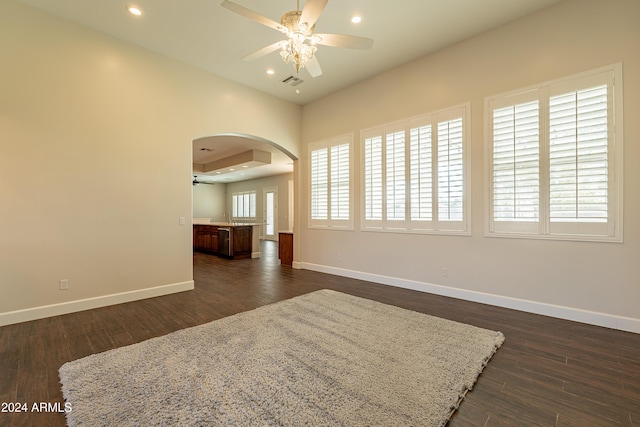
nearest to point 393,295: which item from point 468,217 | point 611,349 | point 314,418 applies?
point 468,217

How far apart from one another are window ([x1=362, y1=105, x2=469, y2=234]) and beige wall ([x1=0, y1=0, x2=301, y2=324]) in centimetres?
299

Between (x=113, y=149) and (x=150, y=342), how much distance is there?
2.77m

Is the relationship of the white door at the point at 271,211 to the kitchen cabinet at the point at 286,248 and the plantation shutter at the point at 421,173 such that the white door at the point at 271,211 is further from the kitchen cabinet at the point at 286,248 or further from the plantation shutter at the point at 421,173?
the plantation shutter at the point at 421,173

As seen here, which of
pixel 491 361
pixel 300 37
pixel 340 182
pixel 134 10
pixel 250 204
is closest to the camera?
pixel 491 361

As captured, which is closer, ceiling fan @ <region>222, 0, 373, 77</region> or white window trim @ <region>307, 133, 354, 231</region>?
ceiling fan @ <region>222, 0, 373, 77</region>

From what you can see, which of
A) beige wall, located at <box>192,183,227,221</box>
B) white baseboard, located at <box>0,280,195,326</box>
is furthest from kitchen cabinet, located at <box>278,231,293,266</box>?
beige wall, located at <box>192,183,227,221</box>

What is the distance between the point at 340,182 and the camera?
221 inches

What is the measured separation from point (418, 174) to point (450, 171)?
489mm

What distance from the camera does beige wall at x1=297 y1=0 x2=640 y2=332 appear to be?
9.59 feet

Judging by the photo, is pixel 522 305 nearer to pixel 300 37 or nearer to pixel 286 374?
pixel 286 374

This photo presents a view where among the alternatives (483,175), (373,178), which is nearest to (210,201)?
(373,178)

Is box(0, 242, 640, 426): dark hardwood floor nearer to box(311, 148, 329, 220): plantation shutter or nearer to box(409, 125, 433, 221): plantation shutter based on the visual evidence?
box(409, 125, 433, 221): plantation shutter

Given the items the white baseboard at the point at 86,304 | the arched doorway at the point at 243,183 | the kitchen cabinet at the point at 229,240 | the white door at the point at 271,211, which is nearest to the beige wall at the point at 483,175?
the arched doorway at the point at 243,183

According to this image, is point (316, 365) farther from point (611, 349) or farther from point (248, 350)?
point (611, 349)
